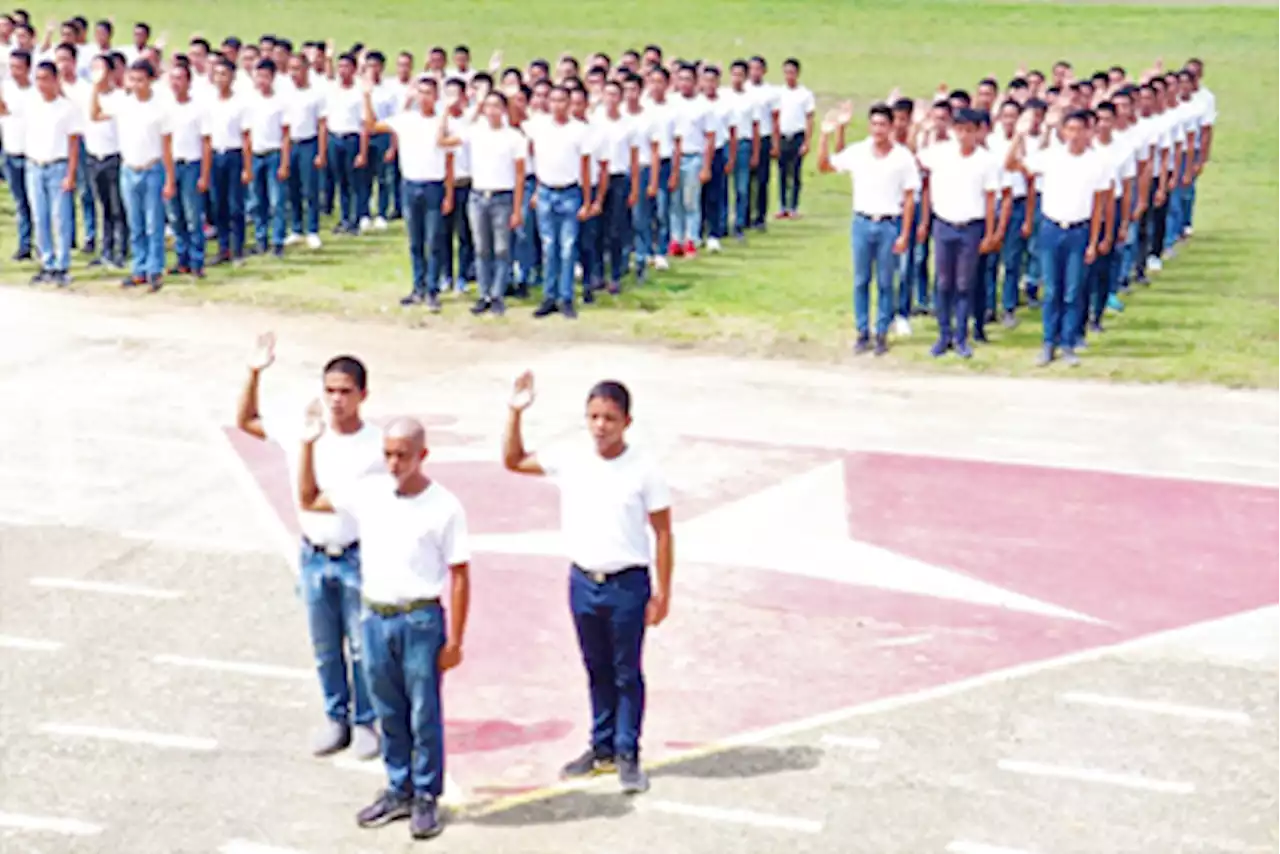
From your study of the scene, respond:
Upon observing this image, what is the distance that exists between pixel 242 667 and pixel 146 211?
10.9 m

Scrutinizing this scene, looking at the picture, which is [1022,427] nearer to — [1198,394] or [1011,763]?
[1198,394]

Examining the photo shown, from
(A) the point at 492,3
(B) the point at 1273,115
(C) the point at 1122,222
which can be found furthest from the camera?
(A) the point at 492,3

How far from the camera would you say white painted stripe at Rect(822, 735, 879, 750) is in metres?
Result: 10.3

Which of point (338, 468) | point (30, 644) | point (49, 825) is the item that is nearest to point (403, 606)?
point (338, 468)

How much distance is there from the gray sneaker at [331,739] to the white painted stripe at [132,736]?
1.76ft

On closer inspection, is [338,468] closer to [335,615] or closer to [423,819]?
[335,615]

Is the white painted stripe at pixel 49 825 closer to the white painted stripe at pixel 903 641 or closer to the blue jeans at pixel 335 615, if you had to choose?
the blue jeans at pixel 335 615

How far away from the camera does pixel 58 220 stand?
21.5 m

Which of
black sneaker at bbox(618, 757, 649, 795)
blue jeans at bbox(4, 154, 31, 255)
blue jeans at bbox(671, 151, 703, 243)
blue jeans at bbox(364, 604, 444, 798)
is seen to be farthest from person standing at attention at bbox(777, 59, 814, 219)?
blue jeans at bbox(364, 604, 444, 798)

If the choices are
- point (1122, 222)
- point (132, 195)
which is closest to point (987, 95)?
point (1122, 222)

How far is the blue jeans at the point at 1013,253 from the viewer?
813 inches

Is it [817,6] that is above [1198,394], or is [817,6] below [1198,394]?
above

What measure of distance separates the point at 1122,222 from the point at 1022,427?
171 inches

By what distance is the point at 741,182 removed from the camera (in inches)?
1011
